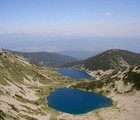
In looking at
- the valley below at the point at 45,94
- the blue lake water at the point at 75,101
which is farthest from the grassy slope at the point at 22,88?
the blue lake water at the point at 75,101

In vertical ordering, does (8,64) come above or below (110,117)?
above

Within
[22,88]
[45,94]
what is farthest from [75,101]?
[22,88]

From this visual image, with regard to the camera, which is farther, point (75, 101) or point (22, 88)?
point (22, 88)

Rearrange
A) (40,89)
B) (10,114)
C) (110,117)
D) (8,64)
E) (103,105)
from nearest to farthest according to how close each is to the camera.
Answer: (10,114)
(110,117)
(103,105)
(40,89)
(8,64)

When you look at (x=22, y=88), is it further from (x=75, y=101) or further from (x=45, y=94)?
(x=75, y=101)

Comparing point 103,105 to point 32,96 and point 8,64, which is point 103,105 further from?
point 8,64

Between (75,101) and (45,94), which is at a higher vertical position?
(75,101)

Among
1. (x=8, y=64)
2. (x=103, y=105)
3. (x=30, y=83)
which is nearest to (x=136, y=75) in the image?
(x=103, y=105)

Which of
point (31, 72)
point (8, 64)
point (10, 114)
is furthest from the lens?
point (31, 72)

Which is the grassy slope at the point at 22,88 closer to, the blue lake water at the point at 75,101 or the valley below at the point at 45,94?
the valley below at the point at 45,94
